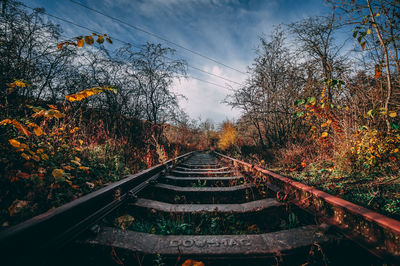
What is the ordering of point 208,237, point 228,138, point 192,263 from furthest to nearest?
point 228,138 < point 208,237 < point 192,263

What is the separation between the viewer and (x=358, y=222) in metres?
1.30

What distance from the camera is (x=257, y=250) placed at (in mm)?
1182

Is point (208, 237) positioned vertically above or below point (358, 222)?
below

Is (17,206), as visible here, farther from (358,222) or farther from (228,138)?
(228,138)

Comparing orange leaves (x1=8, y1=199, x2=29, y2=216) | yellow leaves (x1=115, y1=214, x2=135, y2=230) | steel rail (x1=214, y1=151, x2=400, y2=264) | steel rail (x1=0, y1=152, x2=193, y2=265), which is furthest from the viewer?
yellow leaves (x1=115, y1=214, x2=135, y2=230)

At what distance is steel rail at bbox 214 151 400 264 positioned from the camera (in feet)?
3.48

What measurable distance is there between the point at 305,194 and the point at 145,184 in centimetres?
221

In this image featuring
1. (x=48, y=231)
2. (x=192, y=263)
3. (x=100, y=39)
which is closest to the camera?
(x=192, y=263)

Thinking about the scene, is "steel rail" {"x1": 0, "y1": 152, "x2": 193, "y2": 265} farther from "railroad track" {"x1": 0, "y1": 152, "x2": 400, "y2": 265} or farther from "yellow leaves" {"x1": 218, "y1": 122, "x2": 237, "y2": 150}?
"yellow leaves" {"x1": 218, "y1": 122, "x2": 237, "y2": 150}

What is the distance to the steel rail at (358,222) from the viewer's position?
3.48 feet

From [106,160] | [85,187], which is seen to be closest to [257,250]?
[85,187]

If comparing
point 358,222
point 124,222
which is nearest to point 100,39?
point 124,222

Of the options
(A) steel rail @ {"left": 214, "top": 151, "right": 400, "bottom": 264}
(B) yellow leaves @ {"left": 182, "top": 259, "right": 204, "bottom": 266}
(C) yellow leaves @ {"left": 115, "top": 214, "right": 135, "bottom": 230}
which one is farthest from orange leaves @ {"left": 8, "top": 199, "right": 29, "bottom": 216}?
(A) steel rail @ {"left": 214, "top": 151, "right": 400, "bottom": 264}

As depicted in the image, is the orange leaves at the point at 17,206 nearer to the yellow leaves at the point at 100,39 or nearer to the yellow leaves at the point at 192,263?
the yellow leaves at the point at 192,263
